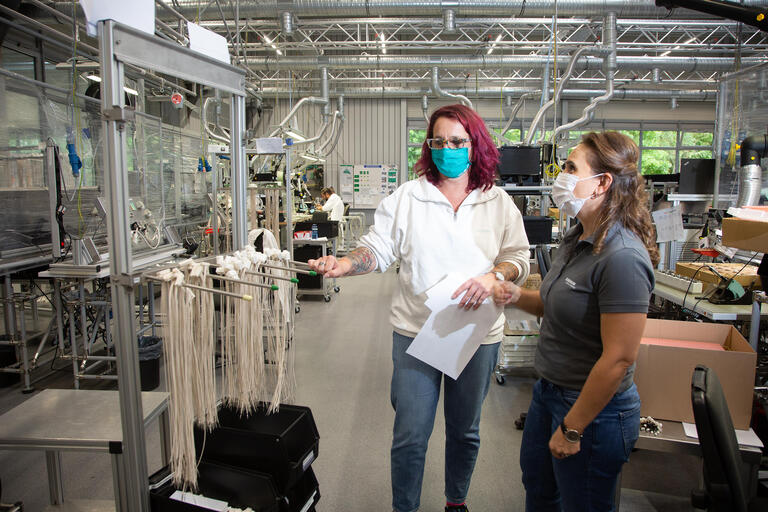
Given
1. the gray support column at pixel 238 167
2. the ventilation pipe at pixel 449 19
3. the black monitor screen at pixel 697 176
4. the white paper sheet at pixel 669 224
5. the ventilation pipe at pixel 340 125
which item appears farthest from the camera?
Result: the ventilation pipe at pixel 340 125

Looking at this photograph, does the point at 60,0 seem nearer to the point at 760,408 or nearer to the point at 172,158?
the point at 172,158

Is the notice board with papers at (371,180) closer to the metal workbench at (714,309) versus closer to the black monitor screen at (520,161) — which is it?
the black monitor screen at (520,161)

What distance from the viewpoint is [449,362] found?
144 cm

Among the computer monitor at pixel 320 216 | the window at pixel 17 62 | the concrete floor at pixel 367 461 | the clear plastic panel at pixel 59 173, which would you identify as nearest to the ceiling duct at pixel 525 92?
the computer monitor at pixel 320 216

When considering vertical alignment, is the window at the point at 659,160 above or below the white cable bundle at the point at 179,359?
above

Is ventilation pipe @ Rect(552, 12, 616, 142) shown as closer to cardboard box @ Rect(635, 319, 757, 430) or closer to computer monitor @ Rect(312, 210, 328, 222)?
computer monitor @ Rect(312, 210, 328, 222)

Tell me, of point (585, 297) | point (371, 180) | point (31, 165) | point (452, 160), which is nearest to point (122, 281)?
point (452, 160)

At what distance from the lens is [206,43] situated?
1.36m

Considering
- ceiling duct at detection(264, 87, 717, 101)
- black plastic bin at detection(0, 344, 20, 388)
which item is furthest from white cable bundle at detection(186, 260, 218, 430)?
ceiling duct at detection(264, 87, 717, 101)

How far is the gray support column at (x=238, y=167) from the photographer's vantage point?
156 centimetres

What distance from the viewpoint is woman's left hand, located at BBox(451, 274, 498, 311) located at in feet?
4.39

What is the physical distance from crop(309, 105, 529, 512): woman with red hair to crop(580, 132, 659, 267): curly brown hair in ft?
1.22

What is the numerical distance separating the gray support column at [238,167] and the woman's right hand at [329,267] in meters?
0.41

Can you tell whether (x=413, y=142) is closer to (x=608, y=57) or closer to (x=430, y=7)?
(x=608, y=57)
